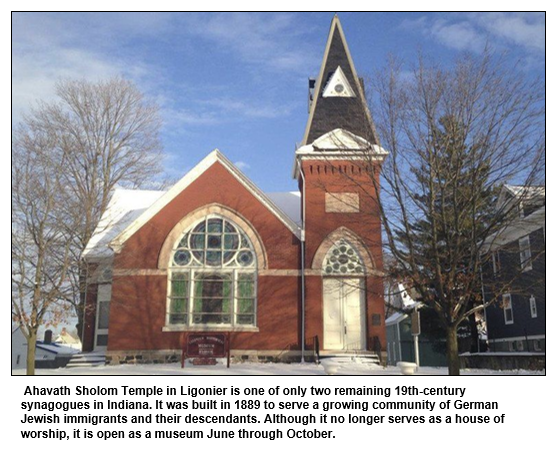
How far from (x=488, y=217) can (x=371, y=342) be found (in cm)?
758

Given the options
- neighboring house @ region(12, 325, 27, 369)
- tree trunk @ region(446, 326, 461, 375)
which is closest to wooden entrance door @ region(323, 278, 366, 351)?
tree trunk @ region(446, 326, 461, 375)

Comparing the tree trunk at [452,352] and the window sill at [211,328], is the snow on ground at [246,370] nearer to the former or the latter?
the window sill at [211,328]

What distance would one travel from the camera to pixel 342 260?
2138 cm

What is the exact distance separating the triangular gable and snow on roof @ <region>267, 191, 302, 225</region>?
2.12 metres

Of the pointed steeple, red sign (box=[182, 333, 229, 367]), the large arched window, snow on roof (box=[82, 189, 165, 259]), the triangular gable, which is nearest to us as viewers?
red sign (box=[182, 333, 229, 367])

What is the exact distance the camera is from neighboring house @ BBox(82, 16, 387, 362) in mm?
20641

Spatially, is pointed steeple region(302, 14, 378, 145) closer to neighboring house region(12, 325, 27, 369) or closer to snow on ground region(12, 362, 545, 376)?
snow on ground region(12, 362, 545, 376)

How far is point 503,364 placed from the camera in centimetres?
2058

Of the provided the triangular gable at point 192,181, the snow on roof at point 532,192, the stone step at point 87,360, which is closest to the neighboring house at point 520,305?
the snow on roof at point 532,192

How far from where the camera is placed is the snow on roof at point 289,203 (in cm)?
2430
